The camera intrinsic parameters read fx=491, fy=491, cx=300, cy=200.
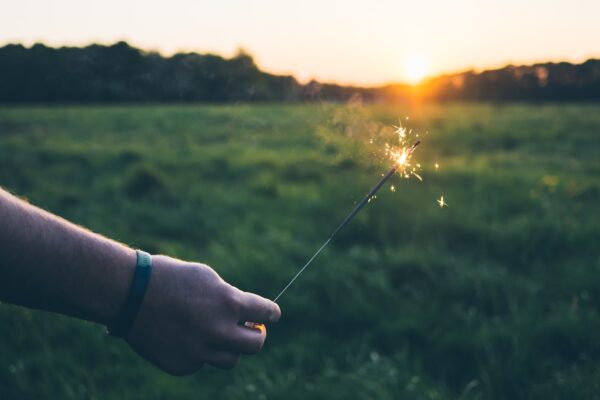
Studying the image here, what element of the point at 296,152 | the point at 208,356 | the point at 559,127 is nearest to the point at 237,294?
the point at 208,356

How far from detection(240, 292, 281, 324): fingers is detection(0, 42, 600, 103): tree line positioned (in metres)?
1.86

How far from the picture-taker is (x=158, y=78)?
127 inches

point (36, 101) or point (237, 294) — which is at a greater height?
point (36, 101)

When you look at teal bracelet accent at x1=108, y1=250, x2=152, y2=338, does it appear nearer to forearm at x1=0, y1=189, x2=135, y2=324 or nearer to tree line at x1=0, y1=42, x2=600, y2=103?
forearm at x1=0, y1=189, x2=135, y2=324

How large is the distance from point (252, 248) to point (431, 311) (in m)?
1.56

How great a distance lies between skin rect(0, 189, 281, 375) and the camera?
1136mm

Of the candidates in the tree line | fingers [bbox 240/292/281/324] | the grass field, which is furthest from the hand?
the tree line

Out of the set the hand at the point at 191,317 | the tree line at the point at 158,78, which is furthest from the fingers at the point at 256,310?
the tree line at the point at 158,78

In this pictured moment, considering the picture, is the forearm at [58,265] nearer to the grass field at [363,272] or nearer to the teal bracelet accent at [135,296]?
the teal bracelet accent at [135,296]

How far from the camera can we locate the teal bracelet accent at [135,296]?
120 centimetres

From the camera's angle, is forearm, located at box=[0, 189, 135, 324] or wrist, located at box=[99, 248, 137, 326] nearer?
forearm, located at box=[0, 189, 135, 324]

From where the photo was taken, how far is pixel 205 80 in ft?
11.4

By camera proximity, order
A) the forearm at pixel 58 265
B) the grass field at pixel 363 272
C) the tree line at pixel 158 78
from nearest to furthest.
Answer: the forearm at pixel 58 265 < the grass field at pixel 363 272 < the tree line at pixel 158 78

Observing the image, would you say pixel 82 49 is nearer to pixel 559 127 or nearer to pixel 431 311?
pixel 431 311
